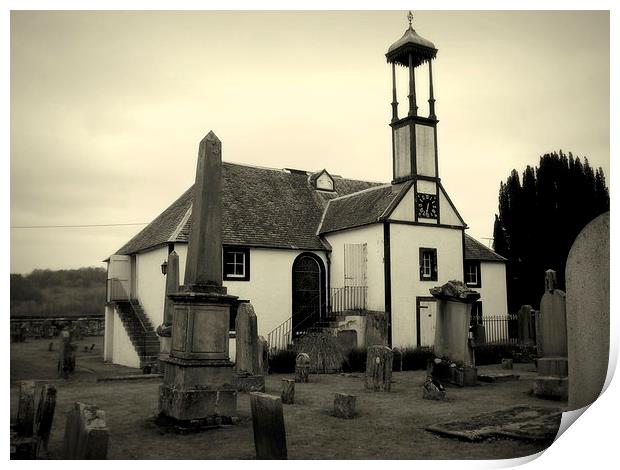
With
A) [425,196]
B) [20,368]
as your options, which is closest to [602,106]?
[20,368]

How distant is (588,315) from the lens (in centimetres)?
820

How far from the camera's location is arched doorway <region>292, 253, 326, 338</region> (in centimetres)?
2020

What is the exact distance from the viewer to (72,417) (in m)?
5.77

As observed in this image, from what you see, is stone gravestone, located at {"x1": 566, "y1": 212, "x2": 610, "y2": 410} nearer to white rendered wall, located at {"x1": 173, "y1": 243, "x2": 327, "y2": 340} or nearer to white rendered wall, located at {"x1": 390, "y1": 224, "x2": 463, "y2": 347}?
white rendered wall, located at {"x1": 390, "y1": 224, "x2": 463, "y2": 347}

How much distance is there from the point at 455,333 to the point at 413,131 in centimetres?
929

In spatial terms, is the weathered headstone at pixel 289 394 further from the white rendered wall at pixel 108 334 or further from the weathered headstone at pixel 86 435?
the white rendered wall at pixel 108 334

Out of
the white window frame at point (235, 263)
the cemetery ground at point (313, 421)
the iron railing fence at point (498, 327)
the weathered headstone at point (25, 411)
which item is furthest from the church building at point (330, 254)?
the weathered headstone at point (25, 411)

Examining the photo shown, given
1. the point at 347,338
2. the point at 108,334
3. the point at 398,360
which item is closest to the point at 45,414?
the point at 398,360

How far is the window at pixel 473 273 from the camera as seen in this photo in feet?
76.5

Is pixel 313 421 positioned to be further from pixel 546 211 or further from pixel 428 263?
pixel 428 263

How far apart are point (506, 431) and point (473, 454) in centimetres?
87

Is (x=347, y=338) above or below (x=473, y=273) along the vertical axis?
below

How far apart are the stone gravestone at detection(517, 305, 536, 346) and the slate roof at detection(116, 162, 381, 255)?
25.6ft

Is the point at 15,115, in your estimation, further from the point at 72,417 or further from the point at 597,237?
the point at 597,237
